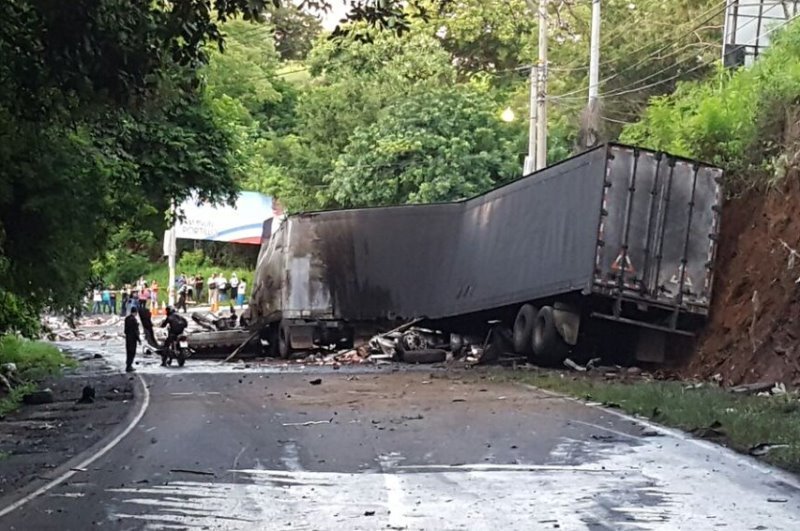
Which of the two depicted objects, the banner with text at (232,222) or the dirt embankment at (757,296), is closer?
the dirt embankment at (757,296)

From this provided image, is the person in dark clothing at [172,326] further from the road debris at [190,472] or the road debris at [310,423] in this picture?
the road debris at [190,472]

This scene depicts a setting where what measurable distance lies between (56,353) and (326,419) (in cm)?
1788

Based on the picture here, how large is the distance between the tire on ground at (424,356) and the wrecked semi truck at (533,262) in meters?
0.85

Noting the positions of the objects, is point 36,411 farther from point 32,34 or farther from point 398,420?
point 32,34

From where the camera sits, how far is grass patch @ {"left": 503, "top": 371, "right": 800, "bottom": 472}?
1088 centimetres

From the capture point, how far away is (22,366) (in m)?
25.8

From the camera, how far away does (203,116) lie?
22.0m

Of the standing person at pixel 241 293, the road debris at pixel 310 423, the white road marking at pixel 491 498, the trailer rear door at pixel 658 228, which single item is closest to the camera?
the white road marking at pixel 491 498

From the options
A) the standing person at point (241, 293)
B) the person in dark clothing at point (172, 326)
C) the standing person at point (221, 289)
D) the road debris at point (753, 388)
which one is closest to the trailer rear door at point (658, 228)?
the road debris at point (753, 388)

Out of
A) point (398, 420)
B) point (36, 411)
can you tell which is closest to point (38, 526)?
point (398, 420)

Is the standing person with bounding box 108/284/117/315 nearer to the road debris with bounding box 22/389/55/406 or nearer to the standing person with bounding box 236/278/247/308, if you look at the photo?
the standing person with bounding box 236/278/247/308

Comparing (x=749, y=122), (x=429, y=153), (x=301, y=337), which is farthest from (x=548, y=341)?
(x=429, y=153)

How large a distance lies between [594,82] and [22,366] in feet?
53.9

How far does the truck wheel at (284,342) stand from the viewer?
91.7 ft
